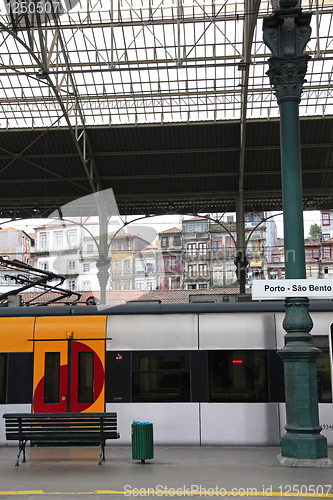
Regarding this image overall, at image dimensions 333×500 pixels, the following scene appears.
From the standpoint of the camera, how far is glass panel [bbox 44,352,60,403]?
11484 mm

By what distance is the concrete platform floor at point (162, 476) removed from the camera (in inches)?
276

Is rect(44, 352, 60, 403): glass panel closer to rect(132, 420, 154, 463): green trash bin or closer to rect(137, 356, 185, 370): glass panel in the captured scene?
rect(137, 356, 185, 370): glass panel

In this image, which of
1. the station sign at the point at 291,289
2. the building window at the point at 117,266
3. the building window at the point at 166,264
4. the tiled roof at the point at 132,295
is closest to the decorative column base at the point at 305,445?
the station sign at the point at 291,289

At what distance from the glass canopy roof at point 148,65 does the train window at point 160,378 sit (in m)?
13.4

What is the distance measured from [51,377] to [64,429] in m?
1.94

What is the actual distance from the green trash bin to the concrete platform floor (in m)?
0.15

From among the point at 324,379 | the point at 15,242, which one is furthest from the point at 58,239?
the point at 324,379

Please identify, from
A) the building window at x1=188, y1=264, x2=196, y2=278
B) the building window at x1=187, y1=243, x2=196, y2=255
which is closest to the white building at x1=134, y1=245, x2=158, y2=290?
the building window at x1=188, y1=264, x2=196, y2=278

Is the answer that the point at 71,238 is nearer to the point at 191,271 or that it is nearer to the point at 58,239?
the point at 58,239

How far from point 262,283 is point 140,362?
477 centimetres

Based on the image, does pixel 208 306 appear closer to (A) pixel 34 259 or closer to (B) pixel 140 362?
(B) pixel 140 362

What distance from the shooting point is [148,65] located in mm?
26859

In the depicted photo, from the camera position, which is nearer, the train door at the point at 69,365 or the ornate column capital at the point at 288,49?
the ornate column capital at the point at 288,49

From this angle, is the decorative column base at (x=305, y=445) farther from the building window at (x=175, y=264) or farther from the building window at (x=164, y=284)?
the building window at (x=175, y=264)
